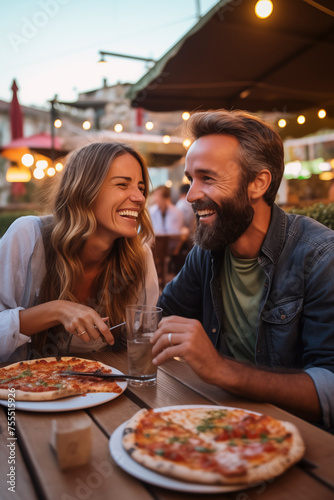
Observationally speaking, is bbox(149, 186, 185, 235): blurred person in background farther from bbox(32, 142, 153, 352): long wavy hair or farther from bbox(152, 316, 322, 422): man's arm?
bbox(152, 316, 322, 422): man's arm

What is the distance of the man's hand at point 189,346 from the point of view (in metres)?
1.41

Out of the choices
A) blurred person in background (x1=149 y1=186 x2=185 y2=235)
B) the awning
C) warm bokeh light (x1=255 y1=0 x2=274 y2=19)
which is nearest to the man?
the awning

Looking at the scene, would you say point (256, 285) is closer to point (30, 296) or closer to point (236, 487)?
point (30, 296)

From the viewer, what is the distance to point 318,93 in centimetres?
578

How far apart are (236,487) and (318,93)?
5.82m

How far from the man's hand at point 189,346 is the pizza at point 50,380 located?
0.21 meters

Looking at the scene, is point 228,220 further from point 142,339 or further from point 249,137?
point 142,339

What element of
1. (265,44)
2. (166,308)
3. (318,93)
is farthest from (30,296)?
(318,93)

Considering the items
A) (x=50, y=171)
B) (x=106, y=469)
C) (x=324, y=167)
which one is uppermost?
(x=324, y=167)

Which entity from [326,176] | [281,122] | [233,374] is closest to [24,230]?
[233,374]

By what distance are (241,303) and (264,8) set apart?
8.98 ft

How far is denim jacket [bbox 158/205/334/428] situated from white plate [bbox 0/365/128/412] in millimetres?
711

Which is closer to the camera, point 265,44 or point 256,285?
point 256,285

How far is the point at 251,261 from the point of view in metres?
2.18
